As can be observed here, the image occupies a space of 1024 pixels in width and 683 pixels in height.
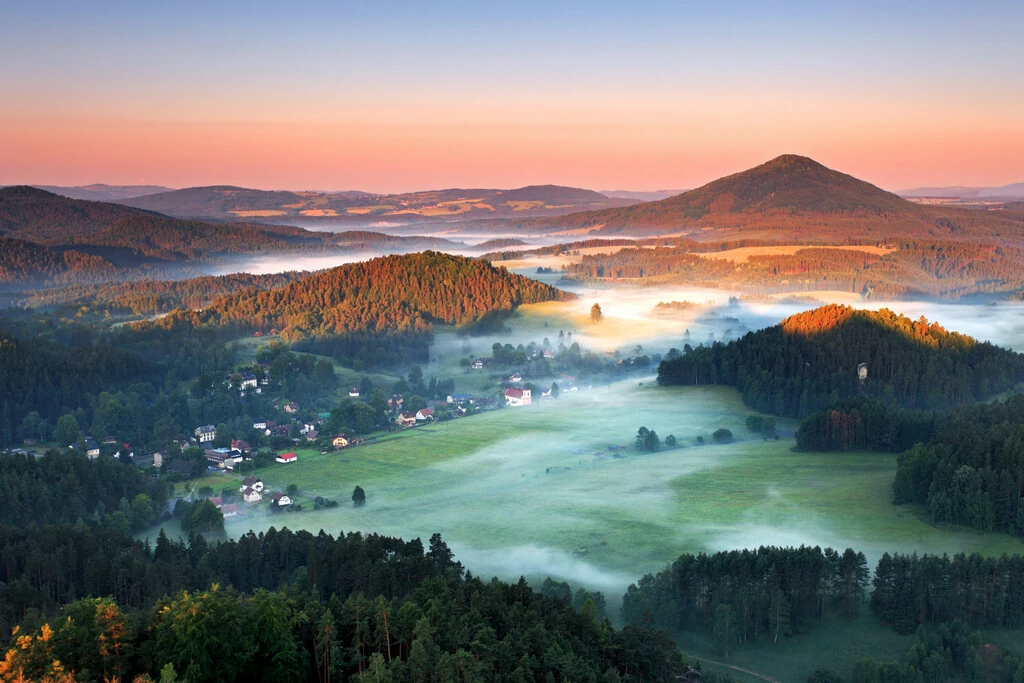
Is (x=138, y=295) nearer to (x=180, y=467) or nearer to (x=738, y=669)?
(x=180, y=467)

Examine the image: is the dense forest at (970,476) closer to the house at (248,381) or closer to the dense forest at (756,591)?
the dense forest at (756,591)

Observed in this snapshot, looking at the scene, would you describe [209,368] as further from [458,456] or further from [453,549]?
[453,549]

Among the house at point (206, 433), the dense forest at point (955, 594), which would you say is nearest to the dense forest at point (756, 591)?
the dense forest at point (955, 594)

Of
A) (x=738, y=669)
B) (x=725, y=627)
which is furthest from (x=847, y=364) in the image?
(x=738, y=669)

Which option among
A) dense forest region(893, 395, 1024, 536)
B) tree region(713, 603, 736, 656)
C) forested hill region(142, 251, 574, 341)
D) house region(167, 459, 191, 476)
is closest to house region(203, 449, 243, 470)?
house region(167, 459, 191, 476)

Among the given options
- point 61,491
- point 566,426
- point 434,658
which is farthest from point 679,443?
point 434,658
